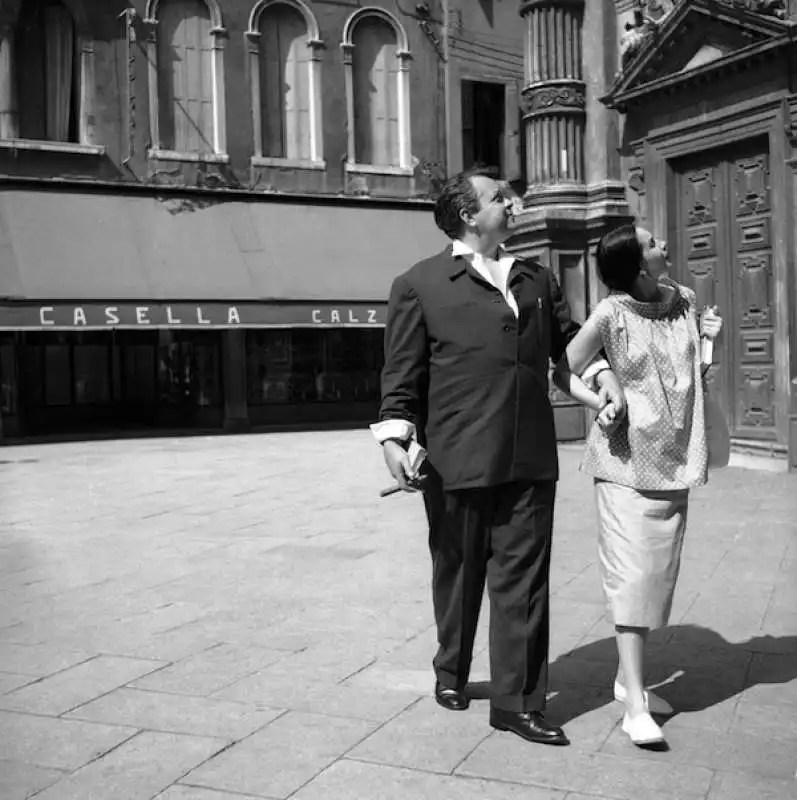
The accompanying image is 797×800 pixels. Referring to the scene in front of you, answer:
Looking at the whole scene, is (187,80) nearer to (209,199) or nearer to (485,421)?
(209,199)

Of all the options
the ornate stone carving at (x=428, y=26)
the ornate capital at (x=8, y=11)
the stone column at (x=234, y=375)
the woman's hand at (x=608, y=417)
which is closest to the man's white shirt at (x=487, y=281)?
the woman's hand at (x=608, y=417)

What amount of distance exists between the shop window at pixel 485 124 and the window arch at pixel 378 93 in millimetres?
1689

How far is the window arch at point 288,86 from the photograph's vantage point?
23656 millimetres

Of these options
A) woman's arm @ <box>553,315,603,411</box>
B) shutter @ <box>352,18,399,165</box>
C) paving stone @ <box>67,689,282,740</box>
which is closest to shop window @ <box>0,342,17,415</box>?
shutter @ <box>352,18,399,165</box>

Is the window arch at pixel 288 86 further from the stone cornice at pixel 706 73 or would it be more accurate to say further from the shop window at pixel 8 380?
the stone cornice at pixel 706 73

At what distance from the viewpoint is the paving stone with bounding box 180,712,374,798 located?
11.3ft

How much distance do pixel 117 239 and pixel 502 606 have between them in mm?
18463

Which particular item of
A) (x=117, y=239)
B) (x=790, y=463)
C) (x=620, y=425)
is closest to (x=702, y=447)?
(x=620, y=425)

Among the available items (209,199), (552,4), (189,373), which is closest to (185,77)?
(209,199)

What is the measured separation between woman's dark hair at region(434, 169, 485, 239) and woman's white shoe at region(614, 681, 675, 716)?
163 cm

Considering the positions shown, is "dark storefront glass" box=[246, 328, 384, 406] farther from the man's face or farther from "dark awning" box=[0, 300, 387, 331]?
the man's face

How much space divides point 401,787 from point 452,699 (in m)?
0.77

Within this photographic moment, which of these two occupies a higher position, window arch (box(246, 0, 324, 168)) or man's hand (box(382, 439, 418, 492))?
window arch (box(246, 0, 324, 168))

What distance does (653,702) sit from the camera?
Answer: 4.07 metres
